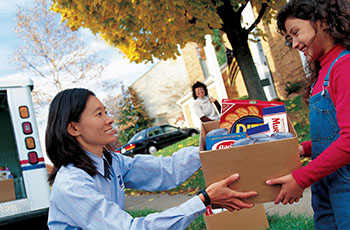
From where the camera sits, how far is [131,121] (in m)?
30.0

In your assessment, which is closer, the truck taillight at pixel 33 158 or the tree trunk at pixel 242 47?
the truck taillight at pixel 33 158

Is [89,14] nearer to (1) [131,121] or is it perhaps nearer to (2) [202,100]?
(2) [202,100]

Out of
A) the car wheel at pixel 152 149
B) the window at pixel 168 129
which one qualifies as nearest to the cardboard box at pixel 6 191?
the car wheel at pixel 152 149

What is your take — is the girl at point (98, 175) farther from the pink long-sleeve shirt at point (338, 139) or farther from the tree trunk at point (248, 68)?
the tree trunk at point (248, 68)

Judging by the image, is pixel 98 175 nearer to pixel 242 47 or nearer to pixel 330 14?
pixel 330 14

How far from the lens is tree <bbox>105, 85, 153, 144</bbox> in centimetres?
3005

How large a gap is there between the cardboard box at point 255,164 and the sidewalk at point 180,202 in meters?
1.87

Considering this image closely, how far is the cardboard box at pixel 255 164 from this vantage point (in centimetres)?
140

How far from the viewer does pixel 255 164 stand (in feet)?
4.70

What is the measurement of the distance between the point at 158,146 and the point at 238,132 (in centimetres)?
1414

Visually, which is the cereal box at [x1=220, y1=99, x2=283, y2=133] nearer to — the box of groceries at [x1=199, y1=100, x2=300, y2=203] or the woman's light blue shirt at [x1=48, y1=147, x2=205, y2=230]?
the box of groceries at [x1=199, y1=100, x2=300, y2=203]

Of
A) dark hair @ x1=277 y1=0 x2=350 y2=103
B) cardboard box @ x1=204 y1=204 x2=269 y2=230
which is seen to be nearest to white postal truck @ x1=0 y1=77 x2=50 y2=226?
cardboard box @ x1=204 y1=204 x2=269 y2=230

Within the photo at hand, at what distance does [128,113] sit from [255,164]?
29306mm

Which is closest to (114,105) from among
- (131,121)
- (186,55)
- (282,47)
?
(131,121)
